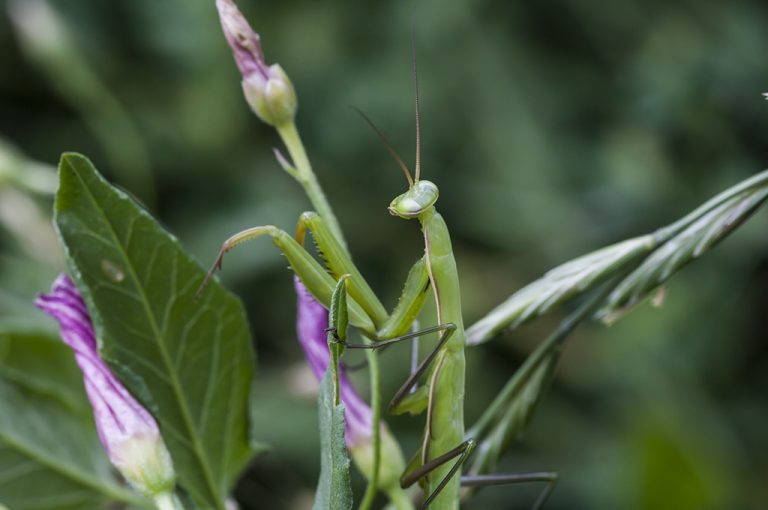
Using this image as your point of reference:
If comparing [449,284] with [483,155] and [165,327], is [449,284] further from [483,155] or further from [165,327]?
[483,155]

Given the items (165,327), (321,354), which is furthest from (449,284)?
(165,327)

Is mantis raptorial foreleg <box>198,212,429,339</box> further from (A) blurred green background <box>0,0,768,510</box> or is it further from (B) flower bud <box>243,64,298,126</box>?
(A) blurred green background <box>0,0,768,510</box>

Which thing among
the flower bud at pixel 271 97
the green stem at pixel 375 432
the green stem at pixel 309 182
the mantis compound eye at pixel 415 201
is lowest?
the green stem at pixel 375 432

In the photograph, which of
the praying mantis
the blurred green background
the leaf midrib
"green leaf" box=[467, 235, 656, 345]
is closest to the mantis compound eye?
the praying mantis

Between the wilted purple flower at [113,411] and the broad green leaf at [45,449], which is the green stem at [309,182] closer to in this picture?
the wilted purple flower at [113,411]

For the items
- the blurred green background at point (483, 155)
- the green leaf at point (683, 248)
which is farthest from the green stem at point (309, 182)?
the blurred green background at point (483, 155)
